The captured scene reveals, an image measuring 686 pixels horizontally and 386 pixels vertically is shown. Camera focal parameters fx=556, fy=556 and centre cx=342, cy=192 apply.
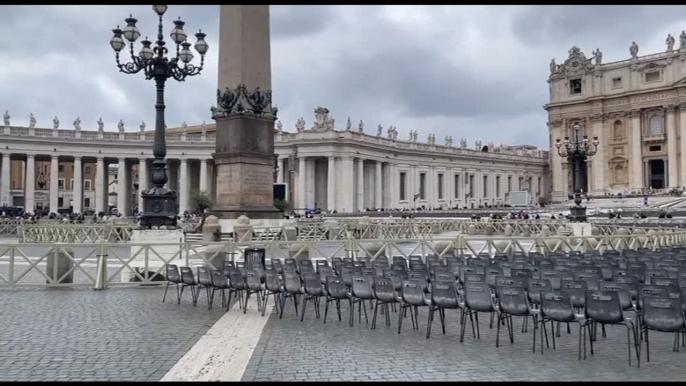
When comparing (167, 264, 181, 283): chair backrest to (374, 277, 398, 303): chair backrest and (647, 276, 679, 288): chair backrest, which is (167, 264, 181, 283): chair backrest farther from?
(647, 276, 679, 288): chair backrest

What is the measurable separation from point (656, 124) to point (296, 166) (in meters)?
56.8

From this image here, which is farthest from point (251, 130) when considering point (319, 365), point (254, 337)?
point (319, 365)

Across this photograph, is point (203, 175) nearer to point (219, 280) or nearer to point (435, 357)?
point (219, 280)

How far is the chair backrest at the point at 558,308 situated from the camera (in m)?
7.64

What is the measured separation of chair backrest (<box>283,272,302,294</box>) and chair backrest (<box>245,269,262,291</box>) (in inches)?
25.4

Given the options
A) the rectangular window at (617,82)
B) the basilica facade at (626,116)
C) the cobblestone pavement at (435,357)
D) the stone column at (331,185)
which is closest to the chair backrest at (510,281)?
the cobblestone pavement at (435,357)

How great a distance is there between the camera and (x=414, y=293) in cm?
927

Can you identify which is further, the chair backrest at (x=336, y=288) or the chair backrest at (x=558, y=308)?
the chair backrest at (x=336, y=288)

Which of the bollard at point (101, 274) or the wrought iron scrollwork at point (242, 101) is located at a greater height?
the wrought iron scrollwork at point (242, 101)

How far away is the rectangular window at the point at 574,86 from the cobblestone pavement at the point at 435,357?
9595 cm

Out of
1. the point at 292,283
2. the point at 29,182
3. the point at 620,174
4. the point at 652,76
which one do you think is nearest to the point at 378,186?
the point at 620,174

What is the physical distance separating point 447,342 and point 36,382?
5.38 m

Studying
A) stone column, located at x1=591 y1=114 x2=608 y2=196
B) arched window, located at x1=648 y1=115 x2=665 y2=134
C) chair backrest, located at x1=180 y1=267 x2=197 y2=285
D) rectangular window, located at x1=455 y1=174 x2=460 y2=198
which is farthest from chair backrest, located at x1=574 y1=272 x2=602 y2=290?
arched window, located at x1=648 y1=115 x2=665 y2=134

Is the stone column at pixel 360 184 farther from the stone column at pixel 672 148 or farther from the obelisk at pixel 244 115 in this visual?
the obelisk at pixel 244 115
